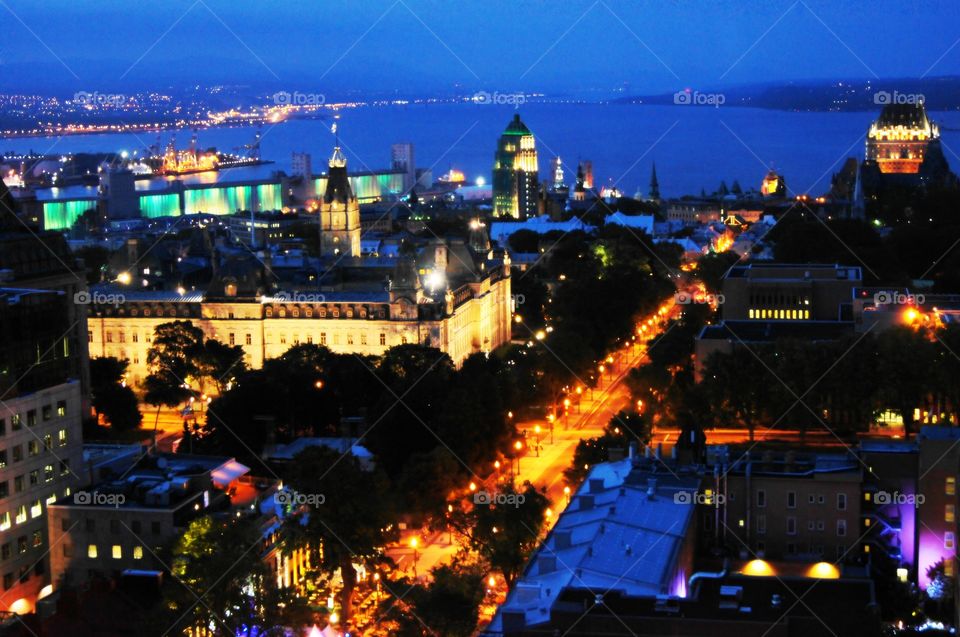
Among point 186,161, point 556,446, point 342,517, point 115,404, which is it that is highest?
point 186,161

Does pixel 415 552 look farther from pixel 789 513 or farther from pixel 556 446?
pixel 556 446

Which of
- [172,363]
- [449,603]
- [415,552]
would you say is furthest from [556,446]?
[449,603]

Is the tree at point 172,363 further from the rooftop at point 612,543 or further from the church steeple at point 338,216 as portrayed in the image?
the rooftop at point 612,543

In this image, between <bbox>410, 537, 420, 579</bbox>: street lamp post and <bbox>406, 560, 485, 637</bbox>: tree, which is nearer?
<bbox>406, 560, 485, 637</bbox>: tree

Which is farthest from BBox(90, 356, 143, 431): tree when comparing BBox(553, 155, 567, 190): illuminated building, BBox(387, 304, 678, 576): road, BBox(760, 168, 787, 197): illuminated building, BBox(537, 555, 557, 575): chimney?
BBox(553, 155, 567, 190): illuminated building

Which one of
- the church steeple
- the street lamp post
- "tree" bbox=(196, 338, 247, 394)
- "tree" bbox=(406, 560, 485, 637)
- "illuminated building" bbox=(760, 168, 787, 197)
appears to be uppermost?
"illuminated building" bbox=(760, 168, 787, 197)

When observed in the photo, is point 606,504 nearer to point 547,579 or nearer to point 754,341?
point 547,579

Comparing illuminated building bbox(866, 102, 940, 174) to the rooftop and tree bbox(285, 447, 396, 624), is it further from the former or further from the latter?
tree bbox(285, 447, 396, 624)
